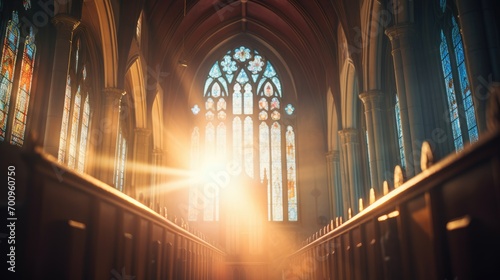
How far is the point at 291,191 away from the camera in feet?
65.0

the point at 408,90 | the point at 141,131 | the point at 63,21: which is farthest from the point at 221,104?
the point at 408,90

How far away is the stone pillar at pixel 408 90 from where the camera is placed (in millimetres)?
9570

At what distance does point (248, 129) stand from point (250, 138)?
47 centimetres

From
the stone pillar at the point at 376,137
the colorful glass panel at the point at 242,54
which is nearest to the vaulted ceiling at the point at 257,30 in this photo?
the colorful glass panel at the point at 242,54

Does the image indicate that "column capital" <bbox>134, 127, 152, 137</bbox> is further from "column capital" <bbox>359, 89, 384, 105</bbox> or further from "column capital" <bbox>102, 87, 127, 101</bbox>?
"column capital" <bbox>359, 89, 384, 105</bbox>

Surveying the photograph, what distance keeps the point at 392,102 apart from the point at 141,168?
9720 millimetres

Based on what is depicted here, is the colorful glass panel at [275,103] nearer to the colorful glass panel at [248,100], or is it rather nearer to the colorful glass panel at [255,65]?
the colorful glass panel at [248,100]

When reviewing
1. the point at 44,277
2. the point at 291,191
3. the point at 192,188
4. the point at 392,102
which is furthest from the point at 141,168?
the point at 44,277

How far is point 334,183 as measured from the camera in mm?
18594

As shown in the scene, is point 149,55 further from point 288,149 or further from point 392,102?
point 392,102

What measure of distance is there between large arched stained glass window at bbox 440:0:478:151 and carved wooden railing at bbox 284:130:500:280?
6.71m

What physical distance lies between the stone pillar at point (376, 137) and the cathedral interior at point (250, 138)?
0.06 metres

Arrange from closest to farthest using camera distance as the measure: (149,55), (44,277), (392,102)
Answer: (44,277) < (392,102) < (149,55)

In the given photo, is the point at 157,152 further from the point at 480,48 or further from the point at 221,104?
the point at 480,48
